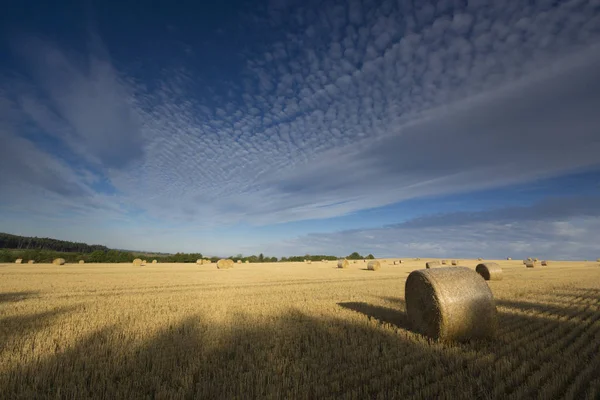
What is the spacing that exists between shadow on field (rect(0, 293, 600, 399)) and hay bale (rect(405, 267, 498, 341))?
0.34 m

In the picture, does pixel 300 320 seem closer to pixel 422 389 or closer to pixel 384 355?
pixel 384 355

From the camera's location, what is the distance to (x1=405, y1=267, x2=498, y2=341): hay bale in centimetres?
727

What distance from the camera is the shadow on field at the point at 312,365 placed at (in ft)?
14.5

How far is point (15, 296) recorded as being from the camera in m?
13.0

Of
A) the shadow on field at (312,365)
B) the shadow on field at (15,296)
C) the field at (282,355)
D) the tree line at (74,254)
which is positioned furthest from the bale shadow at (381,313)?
the tree line at (74,254)

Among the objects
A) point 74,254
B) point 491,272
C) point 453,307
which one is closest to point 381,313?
point 453,307

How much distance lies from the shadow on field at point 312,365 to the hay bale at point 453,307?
34cm

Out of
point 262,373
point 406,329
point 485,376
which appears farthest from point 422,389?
point 406,329

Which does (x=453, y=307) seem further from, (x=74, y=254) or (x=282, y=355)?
(x=74, y=254)

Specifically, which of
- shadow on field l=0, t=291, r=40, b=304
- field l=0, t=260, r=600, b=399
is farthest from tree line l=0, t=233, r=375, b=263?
field l=0, t=260, r=600, b=399

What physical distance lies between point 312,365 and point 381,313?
5.22 meters

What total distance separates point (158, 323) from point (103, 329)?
3.97ft

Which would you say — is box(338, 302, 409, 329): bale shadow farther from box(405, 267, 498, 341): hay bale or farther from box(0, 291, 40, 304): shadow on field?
box(0, 291, 40, 304): shadow on field

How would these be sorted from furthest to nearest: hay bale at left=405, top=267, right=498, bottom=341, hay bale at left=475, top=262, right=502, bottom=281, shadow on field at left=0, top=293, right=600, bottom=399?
hay bale at left=475, top=262, right=502, bottom=281 → hay bale at left=405, top=267, right=498, bottom=341 → shadow on field at left=0, top=293, right=600, bottom=399
